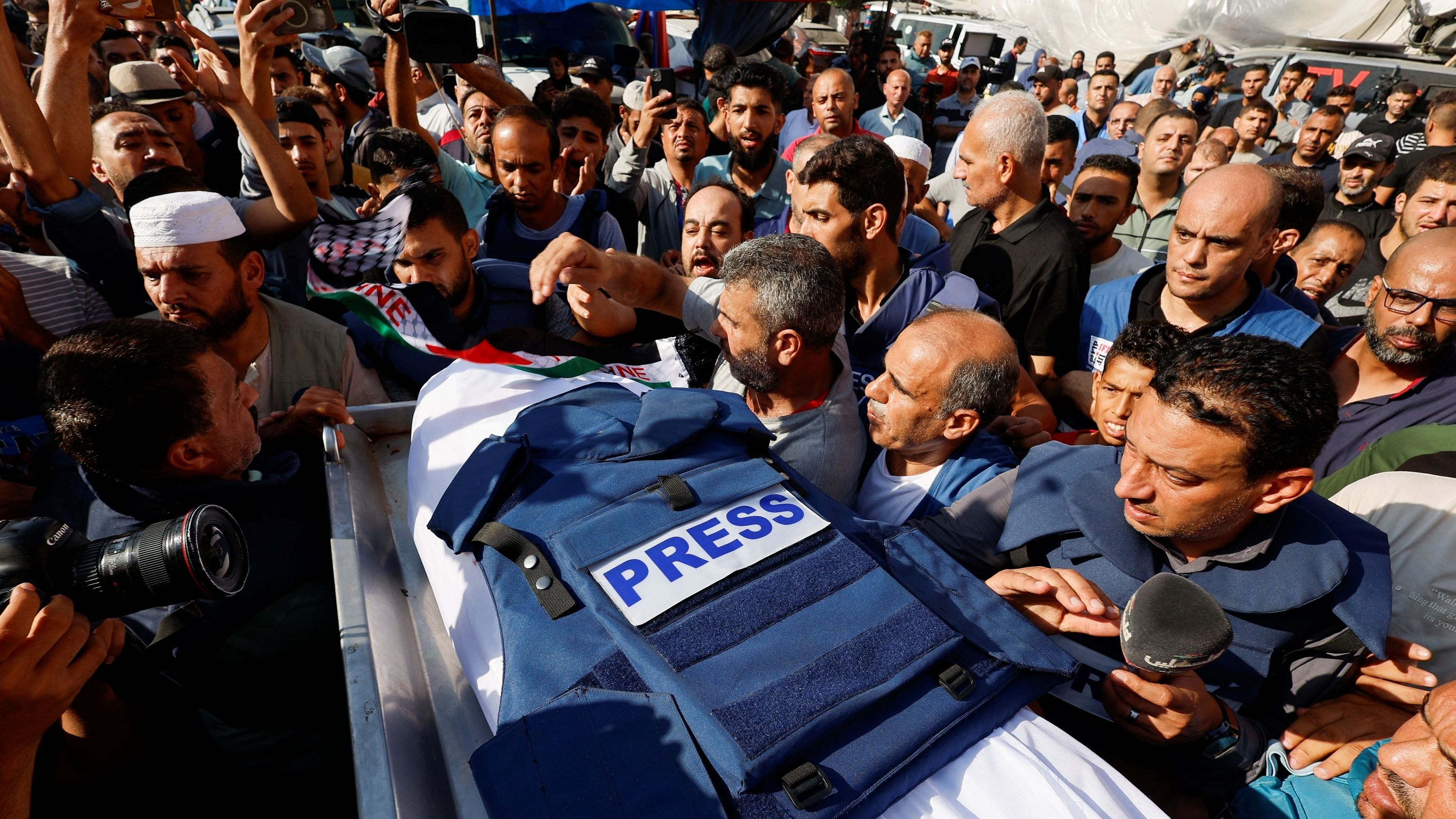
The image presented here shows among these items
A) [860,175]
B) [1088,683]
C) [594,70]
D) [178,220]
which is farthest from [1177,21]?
[178,220]

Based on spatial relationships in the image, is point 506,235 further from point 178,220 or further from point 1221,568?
point 1221,568

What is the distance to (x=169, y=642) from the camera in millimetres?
1638

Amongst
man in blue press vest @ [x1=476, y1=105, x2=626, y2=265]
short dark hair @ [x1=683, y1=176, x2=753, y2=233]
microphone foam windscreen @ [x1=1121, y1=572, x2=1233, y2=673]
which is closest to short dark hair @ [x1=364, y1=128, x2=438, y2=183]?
man in blue press vest @ [x1=476, y1=105, x2=626, y2=265]

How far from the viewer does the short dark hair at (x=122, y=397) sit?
64.2 inches

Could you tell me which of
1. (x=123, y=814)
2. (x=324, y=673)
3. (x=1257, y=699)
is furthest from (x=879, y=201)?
(x=123, y=814)

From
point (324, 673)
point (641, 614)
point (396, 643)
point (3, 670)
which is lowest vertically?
point (324, 673)

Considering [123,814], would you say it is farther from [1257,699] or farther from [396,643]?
[1257,699]

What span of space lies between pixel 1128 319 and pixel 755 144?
2539mm

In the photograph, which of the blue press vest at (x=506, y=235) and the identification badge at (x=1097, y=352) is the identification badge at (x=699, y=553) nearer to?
the identification badge at (x=1097, y=352)

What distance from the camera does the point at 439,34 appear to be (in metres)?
4.02

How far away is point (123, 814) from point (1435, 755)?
111 inches

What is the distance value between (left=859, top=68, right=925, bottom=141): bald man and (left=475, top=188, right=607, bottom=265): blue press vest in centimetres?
425

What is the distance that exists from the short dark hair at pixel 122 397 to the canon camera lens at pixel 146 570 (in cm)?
32

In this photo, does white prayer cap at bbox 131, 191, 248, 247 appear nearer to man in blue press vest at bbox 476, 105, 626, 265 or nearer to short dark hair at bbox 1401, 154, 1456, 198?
man in blue press vest at bbox 476, 105, 626, 265
